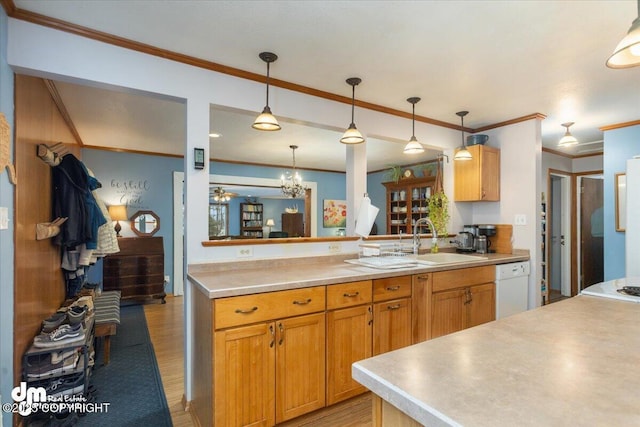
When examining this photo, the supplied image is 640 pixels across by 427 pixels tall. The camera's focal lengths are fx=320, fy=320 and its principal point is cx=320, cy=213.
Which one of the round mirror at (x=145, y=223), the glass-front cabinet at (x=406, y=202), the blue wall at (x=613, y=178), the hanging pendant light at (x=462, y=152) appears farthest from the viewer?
the glass-front cabinet at (x=406, y=202)

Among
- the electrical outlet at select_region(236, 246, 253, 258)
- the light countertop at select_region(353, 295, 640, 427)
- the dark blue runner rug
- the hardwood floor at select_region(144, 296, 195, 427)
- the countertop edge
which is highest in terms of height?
the electrical outlet at select_region(236, 246, 253, 258)

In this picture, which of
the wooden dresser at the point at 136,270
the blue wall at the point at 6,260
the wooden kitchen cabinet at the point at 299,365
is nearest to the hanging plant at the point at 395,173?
the wooden dresser at the point at 136,270

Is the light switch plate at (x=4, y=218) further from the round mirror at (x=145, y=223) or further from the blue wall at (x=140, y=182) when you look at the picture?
the round mirror at (x=145, y=223)

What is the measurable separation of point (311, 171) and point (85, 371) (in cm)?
558

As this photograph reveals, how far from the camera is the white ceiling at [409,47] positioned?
1.76 metres

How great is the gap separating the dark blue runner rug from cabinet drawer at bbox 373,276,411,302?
5.17 ft

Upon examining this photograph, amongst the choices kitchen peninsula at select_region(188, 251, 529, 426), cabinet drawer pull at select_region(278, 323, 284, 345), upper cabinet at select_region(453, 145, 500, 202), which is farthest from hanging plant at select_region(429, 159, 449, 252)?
cabinet drawer pull at select_region(278, 323, 284, 345)

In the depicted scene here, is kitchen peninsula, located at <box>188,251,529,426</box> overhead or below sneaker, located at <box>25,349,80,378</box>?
overhead

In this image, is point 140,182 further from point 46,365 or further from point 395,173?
point 395,173

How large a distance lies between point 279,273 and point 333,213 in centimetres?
538

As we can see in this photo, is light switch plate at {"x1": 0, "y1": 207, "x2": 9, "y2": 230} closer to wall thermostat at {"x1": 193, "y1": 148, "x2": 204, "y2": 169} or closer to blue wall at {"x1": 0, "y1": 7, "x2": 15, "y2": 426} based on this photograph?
blue wall at {"x1": 0, "y1": 7, "x2": 15, "y2": 426}

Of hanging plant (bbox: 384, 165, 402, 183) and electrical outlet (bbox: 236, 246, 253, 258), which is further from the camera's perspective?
hanging plant (bbox: 384, 165, 402, 183)

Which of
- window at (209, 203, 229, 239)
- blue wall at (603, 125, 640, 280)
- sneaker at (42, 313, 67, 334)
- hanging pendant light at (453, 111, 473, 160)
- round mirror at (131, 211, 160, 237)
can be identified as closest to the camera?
sneaker at (42, 313, 67, 334)

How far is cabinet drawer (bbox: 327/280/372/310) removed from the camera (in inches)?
80.3
